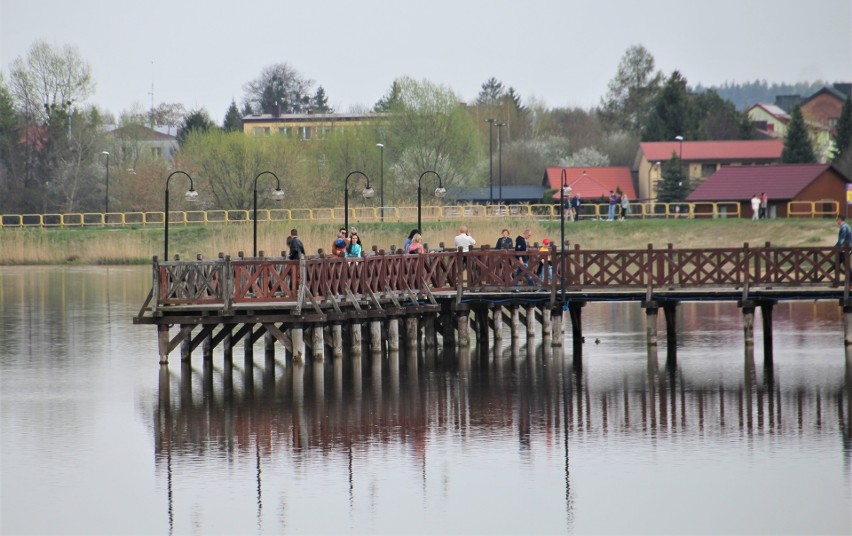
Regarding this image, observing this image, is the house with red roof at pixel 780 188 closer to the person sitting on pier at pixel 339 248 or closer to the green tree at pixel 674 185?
the green tree at pixel 674 185

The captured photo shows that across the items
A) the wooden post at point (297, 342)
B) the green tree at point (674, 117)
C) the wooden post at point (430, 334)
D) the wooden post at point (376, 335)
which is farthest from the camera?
the green tree at point (674, 117)

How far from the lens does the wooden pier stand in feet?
98.9

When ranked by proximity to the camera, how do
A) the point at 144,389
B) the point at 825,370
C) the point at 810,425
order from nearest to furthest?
the point at 810,425 → the point at 144,389 → the point at 825,370

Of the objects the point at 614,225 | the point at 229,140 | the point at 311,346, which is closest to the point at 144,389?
the point at 311,346

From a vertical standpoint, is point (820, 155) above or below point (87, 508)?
above

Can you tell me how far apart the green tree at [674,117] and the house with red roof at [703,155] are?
337 cm

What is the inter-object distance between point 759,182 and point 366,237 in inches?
935

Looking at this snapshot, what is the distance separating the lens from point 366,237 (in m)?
71.3

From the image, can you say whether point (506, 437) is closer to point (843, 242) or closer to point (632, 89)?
point (843, 242)

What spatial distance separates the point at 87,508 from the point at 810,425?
39.4ft

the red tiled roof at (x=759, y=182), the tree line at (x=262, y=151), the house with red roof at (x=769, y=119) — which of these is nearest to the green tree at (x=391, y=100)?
the tree line at (x=262, y=151)

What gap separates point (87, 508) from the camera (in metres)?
19.1

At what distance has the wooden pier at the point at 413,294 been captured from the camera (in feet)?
98.9

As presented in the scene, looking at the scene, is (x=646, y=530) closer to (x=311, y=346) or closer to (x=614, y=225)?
(x=311, y=346)
